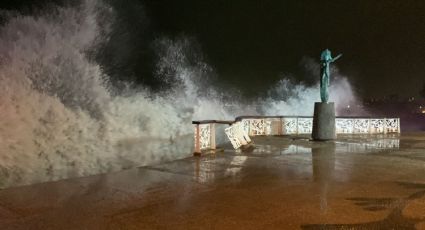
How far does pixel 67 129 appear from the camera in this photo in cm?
2388

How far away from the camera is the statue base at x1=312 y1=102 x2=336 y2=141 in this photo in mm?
17344

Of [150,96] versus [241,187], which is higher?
[150,96]

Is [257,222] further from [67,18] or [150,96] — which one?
[150,96]

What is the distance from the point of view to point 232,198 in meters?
6.86

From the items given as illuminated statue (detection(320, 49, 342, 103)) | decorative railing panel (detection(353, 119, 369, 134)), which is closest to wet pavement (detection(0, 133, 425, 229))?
illuminated statue (detection(320, 49, 342, 103))

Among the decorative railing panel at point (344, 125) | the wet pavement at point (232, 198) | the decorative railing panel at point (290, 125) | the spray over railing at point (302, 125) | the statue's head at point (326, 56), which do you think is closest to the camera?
the wet pavement at point (232, 198)

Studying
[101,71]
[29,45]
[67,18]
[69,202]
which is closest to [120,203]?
[69,202]

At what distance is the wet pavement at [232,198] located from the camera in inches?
216

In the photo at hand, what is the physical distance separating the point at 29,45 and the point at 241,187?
25.5 meters

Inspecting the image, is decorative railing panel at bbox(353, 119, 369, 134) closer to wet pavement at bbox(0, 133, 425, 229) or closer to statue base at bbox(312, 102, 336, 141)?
statue base at bbox(312, 102, 336, 141)

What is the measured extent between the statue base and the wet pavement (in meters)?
6.24

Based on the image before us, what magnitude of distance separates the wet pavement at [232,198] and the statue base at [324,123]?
624 centimetres

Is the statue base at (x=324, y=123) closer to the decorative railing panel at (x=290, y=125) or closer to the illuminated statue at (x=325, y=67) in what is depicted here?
the illuminated statue at (x=325, y=67)

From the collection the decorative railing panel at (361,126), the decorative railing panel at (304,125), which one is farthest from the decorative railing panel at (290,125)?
the decorative railing panel at (361,126)
